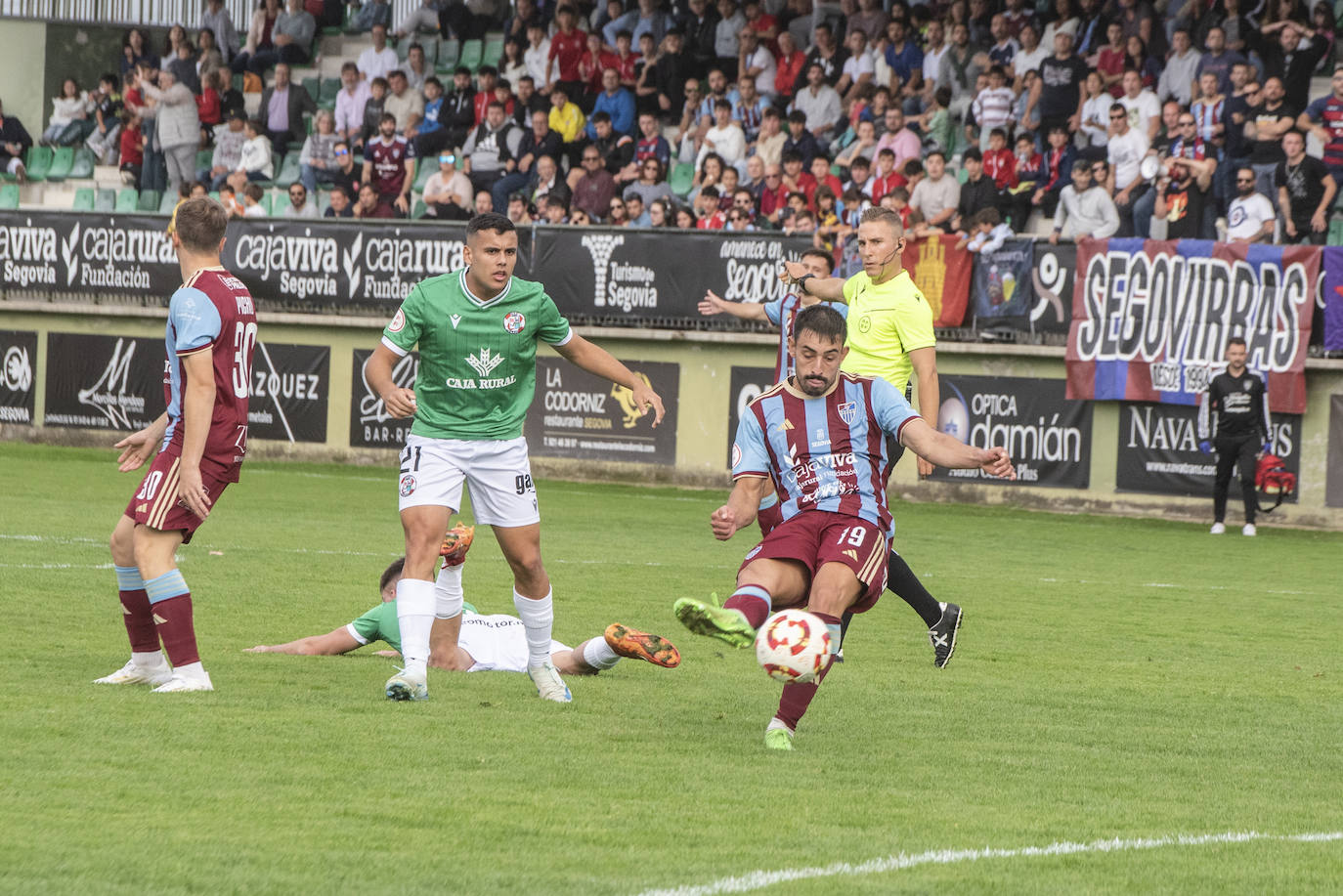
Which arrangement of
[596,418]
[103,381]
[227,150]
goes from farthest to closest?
[227,150]
[103,381]
[596,418]

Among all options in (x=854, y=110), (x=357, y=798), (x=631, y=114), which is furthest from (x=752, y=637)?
(x=631, y=114)

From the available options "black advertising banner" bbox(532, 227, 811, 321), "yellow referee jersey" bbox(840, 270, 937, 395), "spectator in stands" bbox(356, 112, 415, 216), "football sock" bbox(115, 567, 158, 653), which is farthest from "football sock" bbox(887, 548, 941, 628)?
"spectator in stands" bbox(356, 112, 415, 216)

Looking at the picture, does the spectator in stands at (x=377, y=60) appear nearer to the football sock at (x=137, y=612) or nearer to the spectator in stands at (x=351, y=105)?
the spectator in stands at (x=351, y=105)

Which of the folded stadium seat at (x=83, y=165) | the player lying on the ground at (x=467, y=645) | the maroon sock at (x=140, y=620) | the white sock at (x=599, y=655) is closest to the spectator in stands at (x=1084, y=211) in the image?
the player lying on the ground at (x=467, y=645)

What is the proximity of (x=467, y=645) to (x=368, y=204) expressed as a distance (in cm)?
1644

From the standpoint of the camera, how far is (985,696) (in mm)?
8039

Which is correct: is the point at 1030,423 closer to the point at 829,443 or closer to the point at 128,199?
the point at 829,443

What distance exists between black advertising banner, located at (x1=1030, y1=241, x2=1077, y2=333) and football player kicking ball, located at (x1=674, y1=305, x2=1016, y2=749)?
13267mm

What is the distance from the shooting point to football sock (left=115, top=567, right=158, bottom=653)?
7.21 metres

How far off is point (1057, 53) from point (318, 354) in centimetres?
999

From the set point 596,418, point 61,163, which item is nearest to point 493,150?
point 596,418

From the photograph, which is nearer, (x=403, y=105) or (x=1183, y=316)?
(x=1183, y=316)

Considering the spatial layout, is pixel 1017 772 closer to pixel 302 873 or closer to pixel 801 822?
pixel 801 822

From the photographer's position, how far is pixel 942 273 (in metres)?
20.3
